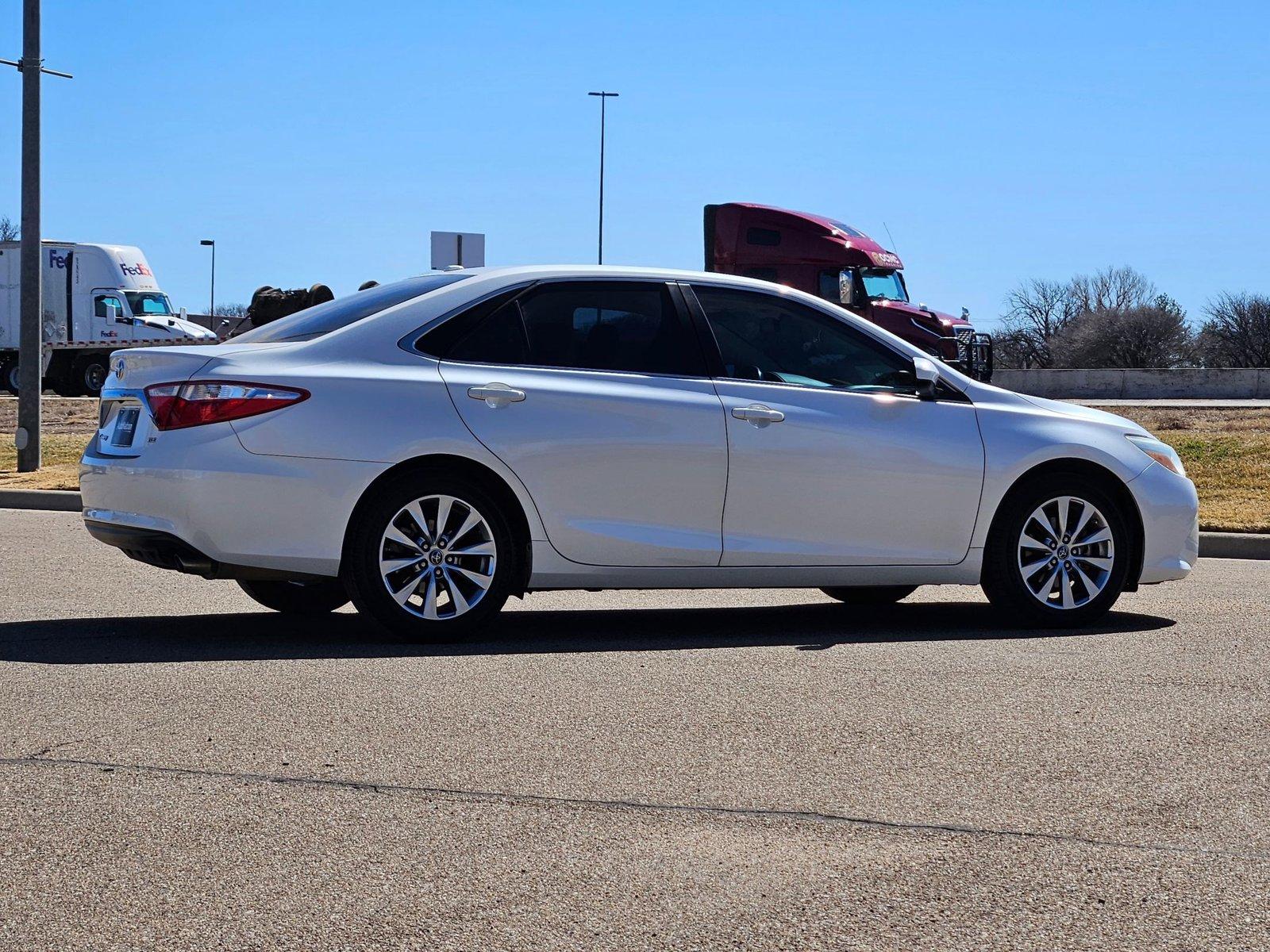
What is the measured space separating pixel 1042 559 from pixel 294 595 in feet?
11.7

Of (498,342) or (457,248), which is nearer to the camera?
(498,342)

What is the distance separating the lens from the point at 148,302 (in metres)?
38.7

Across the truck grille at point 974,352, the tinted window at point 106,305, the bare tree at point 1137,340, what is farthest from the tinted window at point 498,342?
the bare tree at point 1137,340

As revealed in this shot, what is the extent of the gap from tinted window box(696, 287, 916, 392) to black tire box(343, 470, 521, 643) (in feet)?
4.42

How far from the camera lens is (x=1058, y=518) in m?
7.91

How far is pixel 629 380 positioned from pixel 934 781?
3008 millimetres

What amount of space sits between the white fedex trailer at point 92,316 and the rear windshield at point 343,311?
3038 centimetres

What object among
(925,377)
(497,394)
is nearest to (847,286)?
(925,377)

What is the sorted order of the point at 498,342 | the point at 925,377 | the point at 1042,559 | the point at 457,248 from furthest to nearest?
the point at 457,248, the point at 1042,559, the point at 925,377, the point at 498,342

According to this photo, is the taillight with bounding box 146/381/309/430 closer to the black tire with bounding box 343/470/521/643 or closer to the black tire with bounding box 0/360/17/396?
the black tire with bounding box 343/470/521/643

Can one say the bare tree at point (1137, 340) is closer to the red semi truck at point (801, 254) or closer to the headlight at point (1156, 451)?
the red semi truck at point (801, 254)

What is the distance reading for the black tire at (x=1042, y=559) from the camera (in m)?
7.84

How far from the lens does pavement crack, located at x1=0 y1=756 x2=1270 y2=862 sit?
13.7ft

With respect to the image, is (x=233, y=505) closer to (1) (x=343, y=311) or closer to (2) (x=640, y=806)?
(1) (x=343, y=311)
